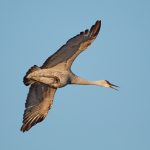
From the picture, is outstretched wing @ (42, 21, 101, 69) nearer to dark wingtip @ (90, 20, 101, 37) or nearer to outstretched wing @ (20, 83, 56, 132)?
dark wingtip @ (90, 20, 101, 37)

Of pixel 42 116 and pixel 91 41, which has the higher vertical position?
pixel 91 41

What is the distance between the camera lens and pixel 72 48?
38.8m

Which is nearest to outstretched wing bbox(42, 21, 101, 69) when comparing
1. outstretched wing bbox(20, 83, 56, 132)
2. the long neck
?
the long neck

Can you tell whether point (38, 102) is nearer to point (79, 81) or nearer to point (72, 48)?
point (79, 81)

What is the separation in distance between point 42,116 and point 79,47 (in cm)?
343

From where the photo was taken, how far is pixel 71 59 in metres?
38.9

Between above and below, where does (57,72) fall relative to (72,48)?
below

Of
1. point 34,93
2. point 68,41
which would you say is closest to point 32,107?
point 34,93

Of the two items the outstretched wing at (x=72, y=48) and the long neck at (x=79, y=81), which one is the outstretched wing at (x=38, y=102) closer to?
the long neck at (x=79, y=81)

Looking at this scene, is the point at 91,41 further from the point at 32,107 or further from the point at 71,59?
the point at 32,107

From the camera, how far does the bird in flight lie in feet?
127

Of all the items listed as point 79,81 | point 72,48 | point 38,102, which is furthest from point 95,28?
point 38,102

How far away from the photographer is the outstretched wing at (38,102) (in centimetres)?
3953

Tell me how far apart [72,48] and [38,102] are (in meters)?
2.92
